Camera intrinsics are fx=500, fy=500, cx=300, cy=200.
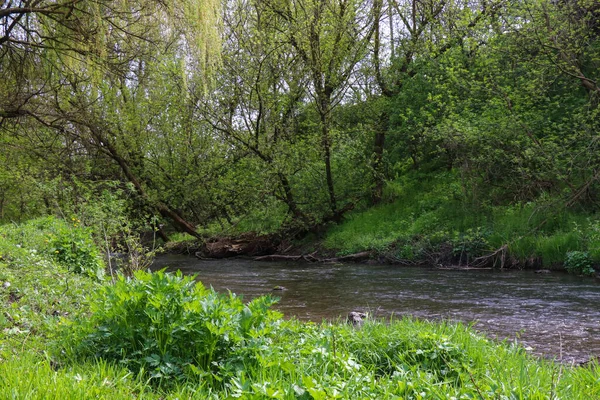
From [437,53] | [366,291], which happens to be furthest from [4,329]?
[437,53]

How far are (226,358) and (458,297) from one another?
246 inches

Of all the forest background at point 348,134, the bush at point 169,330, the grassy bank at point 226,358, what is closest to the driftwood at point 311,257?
the forest background at point 348,134

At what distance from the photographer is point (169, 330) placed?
357 centimetres

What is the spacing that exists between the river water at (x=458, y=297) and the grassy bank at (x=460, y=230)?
760mm

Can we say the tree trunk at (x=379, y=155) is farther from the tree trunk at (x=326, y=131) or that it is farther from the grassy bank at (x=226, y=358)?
the grassy bank at (x=226, y=358)

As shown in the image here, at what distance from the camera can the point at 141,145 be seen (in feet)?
62.0

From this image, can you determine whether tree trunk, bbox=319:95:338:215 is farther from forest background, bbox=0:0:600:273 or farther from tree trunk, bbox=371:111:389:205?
tree trunk, bbox=371:111:389:205

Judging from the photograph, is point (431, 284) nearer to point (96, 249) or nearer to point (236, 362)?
point (96, 249)

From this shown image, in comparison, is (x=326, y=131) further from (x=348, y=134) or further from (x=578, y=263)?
(x=578, y=263)

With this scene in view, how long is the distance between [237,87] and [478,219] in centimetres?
891

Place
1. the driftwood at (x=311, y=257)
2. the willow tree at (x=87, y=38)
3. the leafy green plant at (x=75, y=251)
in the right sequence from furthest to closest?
1. the driftwood at (x=311, y=257)
2. the leafy green plant at (x=75, y=251)
3. the willow tree at (x=87, y=38)

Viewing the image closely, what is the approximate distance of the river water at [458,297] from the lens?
6309 mm

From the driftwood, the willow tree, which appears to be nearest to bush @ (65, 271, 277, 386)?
the willow tree

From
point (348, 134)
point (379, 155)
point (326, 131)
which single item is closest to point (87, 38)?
point (326, 131)
